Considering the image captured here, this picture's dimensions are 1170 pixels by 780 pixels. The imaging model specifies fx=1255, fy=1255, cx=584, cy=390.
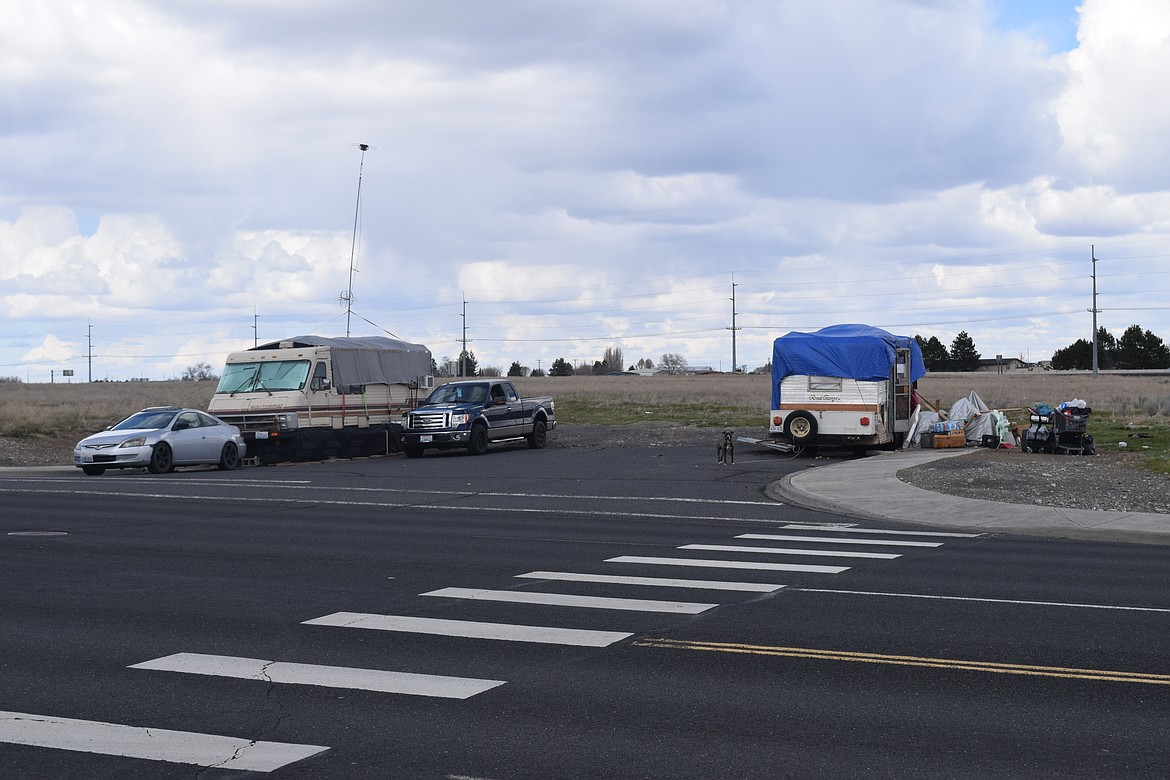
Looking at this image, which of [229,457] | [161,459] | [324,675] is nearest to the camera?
[324,675]

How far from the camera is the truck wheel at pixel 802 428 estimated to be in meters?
29.9

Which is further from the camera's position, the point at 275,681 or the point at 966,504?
the point at 966,504

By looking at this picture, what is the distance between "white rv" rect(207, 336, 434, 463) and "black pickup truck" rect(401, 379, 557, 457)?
1.13 metres

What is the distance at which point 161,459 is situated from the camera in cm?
2748

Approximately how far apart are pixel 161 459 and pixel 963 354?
151210 mm

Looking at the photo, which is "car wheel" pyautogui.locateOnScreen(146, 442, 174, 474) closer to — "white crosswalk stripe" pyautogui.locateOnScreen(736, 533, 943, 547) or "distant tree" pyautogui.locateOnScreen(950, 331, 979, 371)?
"white crosswalk stripe" pyautogui.locateOnScreen(736, 533, 943, 547)

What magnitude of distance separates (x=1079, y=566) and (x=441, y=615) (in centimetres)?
714

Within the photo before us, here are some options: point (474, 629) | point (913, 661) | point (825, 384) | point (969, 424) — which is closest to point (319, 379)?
point (825, 384)

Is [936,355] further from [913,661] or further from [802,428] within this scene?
[913,661]

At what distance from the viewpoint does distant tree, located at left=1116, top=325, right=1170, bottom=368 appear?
152125mm

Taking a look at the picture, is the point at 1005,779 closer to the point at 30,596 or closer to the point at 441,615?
the point at 441,615

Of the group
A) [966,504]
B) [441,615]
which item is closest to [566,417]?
[966,504]

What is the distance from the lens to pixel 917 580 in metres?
12.1

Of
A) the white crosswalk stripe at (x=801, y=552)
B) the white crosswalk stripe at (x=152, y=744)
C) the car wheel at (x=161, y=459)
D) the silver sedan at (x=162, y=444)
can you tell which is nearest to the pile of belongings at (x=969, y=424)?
the silver sedan at (x=162, y=444)
